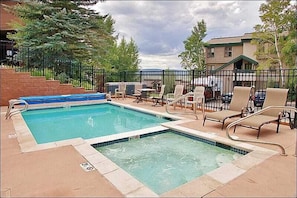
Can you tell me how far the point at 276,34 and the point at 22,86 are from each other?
18603 mm

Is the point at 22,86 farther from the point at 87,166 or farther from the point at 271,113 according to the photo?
the point at 271,113

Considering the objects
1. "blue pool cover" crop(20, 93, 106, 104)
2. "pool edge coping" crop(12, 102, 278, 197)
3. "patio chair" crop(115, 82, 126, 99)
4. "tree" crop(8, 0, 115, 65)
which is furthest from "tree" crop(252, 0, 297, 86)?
"pool edge coping" crop(12, 102, 278, 197)

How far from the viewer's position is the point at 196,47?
2609 cm

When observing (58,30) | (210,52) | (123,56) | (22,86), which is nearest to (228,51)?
(210,52)

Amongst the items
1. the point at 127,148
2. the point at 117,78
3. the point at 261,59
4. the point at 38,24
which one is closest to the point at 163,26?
the point at 117,78

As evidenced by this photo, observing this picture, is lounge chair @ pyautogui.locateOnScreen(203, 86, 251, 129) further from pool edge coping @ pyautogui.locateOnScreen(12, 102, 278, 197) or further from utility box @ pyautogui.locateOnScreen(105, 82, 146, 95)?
utility box @ pyautogui.locateOnScreen(105, 82, 146, 95)

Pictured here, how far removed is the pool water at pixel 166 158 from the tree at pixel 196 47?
22.0m

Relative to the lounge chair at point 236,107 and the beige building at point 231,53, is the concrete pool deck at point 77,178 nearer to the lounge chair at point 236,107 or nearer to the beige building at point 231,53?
the lounge chair at point 236,107

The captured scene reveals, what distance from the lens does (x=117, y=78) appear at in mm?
19156

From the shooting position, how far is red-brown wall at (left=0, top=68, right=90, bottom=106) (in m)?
10.5

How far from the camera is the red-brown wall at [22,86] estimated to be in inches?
414

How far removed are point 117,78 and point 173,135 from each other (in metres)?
14.0

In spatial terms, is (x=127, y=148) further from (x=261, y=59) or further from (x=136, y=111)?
(x=261, y=59)

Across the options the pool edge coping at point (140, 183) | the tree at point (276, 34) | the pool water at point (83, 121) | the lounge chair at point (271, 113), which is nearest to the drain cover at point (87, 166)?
the pool edge coping at point (140, 183)
